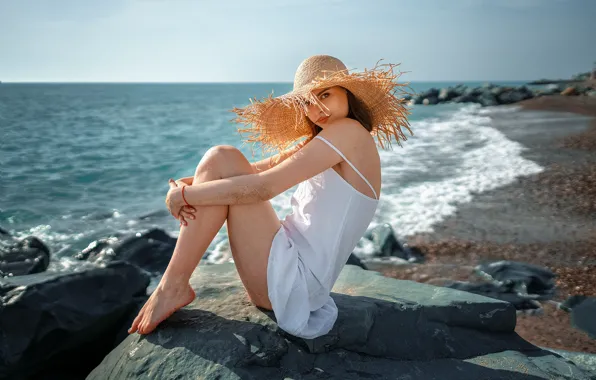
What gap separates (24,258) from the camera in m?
5.86

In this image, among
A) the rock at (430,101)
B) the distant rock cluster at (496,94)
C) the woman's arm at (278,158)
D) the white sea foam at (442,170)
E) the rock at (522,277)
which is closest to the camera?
the woman's arm at (278,158)

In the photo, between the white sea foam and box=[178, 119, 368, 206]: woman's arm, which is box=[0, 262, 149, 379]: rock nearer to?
box=[178, 119, 368, 206]: woman's arm

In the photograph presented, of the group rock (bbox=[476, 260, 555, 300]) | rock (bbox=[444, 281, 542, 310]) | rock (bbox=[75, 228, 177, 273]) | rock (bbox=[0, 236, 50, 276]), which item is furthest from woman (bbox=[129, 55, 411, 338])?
rock (bbox=[0, 236, 50, 276])

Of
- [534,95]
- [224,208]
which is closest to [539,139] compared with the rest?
[224,208]

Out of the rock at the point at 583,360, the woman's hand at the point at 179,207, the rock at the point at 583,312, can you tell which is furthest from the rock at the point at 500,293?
the woman's hand at the point at 179,207

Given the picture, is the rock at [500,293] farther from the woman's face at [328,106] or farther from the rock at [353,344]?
the woman's face at [328,106]

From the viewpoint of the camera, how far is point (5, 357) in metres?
3.45

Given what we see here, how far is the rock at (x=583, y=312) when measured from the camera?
4383 mm

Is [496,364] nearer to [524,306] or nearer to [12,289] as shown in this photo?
[524,306]

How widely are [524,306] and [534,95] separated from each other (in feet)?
106

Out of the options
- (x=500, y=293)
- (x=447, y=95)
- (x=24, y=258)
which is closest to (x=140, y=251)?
(x=24, y=258)

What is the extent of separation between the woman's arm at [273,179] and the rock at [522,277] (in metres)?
3.29

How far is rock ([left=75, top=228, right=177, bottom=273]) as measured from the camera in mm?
6090

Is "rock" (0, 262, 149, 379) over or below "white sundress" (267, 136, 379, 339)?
below
